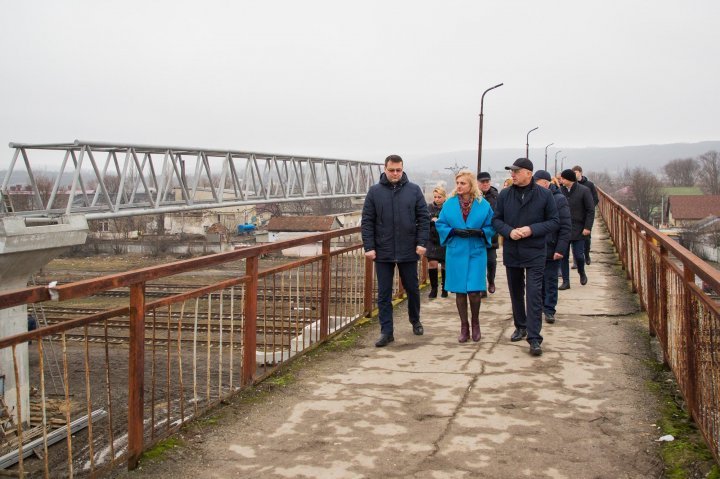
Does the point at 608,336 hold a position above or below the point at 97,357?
above

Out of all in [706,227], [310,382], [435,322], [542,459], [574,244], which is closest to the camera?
[542,459]

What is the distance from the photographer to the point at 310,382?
19.2 ft

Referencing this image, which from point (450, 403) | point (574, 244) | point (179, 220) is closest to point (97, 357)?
point (574, 244)

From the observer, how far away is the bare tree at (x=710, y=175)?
111 meters

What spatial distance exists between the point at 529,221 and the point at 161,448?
12.8 feet

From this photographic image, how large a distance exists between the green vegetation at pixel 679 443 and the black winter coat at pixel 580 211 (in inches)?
213

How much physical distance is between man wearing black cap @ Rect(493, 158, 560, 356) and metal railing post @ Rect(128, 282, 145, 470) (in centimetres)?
368

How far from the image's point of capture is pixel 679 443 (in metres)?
4.37

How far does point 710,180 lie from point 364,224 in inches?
4740

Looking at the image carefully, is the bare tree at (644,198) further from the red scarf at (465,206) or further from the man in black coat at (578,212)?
the red scarf at (465,206)

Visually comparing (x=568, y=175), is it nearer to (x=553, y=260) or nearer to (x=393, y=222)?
(x=553, y=260)

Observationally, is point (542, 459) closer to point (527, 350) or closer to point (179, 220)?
point (527, 350)

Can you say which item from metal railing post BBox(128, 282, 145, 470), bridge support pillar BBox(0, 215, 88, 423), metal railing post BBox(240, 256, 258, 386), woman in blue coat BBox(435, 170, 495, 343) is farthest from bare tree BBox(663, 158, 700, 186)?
metal railing post BBox(128, 282, 145, 470)

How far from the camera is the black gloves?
6.86 metres
